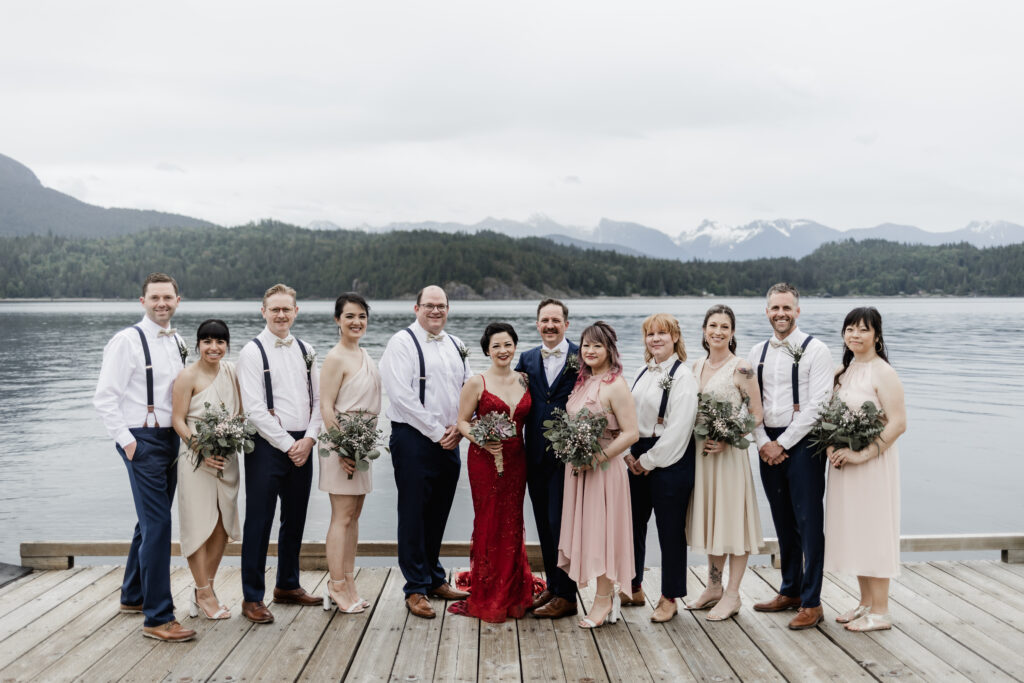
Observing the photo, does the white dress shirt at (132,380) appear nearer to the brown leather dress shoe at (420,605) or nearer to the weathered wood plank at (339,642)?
the weathered wood plank at (339,642)

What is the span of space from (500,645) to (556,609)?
0.64m

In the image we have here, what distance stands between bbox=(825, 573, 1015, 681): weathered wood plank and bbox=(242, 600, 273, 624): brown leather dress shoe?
4.38 m

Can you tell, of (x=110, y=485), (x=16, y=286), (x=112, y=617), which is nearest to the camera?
(x=112, y=617)

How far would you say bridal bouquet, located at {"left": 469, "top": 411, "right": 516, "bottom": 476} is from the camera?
5.44 metres

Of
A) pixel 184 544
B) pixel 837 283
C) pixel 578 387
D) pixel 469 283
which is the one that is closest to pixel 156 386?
pixel 184 544

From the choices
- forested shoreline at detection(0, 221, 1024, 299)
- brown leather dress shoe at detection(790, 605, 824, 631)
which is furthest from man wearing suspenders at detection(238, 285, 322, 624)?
forested shoreline at detection(0, 221, 1024, 299)

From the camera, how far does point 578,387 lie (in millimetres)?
5660

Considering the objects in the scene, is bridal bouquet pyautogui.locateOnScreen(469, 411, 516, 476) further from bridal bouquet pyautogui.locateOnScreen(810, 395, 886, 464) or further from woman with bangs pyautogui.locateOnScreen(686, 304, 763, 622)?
bridal bouquet pyautogui.locateOnScreen(810, 395, 886, 464)

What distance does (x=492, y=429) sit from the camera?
5441 mm

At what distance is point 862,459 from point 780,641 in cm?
133

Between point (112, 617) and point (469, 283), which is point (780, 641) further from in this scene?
point (469, 283)

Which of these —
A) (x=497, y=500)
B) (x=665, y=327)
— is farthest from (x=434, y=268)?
(x=665, y=327)

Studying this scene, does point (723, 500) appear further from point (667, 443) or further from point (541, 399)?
point (541, 399)

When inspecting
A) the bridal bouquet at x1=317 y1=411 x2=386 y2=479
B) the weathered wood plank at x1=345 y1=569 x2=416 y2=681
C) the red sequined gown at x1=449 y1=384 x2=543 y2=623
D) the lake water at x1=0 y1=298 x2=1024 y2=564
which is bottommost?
the lake water at x1=0 y1=298 x2=1024 y2=564
